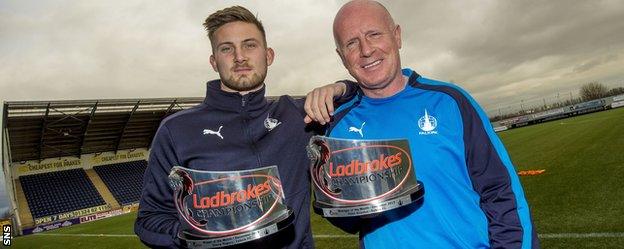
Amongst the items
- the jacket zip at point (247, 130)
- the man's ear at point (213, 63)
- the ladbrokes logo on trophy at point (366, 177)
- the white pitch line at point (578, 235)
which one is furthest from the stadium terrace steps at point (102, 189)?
the ladbrokes logo on trophy at point (366, 177)

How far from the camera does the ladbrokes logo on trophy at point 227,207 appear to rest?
1.39 m

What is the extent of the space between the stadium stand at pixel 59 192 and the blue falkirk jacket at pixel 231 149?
114 feet

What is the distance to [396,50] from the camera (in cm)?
211

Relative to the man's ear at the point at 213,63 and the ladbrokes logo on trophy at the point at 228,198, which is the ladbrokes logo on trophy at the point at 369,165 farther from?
the man's ear at the point at 213,63

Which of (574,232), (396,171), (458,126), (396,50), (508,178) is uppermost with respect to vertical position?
(396,50)

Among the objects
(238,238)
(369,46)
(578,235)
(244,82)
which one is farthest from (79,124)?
(238,238)

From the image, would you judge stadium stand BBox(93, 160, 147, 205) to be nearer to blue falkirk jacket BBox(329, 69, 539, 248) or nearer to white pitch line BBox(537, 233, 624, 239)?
white pitch line BBox(537, 233, 624, 239)

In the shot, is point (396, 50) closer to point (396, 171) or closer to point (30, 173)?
point (396, 171)

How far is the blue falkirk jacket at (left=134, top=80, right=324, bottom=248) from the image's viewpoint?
221 centimetres

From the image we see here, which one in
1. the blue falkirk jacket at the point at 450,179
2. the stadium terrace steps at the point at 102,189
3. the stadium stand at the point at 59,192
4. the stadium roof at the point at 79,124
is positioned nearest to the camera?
the blue falkirk jacket at the point at 450,179

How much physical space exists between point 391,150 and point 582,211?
284 inches

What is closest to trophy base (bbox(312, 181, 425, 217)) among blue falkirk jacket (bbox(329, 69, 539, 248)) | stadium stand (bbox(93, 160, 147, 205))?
blue falkirk jacket (bbox(329, 69, 539, 248))

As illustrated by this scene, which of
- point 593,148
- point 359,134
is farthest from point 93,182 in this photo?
point 359,134

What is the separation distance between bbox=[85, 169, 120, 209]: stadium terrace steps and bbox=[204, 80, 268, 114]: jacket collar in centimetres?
3567
